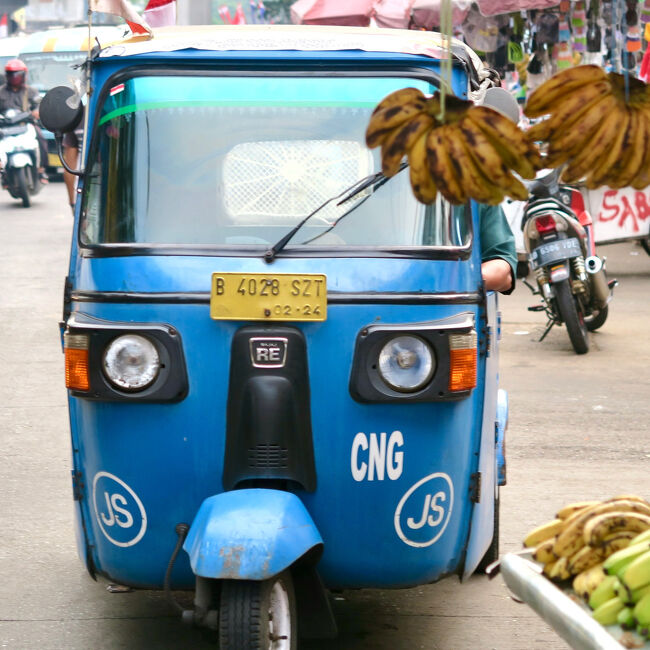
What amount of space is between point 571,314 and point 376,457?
5579mm

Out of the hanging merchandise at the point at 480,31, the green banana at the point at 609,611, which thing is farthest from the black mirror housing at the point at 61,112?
the hanging merchandise at the point at 480,31

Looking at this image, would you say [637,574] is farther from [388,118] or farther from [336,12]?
[336,12]

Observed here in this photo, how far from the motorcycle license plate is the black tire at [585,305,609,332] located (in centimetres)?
77

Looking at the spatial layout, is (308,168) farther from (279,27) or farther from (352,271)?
(279,27)

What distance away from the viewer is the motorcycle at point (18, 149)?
61.8ft

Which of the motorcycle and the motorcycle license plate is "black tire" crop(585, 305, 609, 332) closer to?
the motorcycle license plate

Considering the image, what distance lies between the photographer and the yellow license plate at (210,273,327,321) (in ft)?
12.5

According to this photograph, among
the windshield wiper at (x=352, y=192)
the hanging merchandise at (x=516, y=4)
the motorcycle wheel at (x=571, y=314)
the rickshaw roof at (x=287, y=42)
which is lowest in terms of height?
the motorcycle wheel at (x=571, y=314)

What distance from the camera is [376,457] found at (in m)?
3.86

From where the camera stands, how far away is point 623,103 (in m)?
2.63

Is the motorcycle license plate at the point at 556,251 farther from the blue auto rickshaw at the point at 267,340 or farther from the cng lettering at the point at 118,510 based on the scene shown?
the cng lettering at the point at 118,510

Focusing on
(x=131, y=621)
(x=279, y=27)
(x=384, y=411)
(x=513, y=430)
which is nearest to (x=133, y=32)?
(x=279, y=27)

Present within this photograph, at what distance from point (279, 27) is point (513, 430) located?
326 cm

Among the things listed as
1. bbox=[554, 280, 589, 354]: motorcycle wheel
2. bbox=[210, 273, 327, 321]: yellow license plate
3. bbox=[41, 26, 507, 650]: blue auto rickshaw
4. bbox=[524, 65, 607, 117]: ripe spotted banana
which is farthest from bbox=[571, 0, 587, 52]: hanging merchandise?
bbox=[524, 65, 607, 117]: ripe spotted banana
